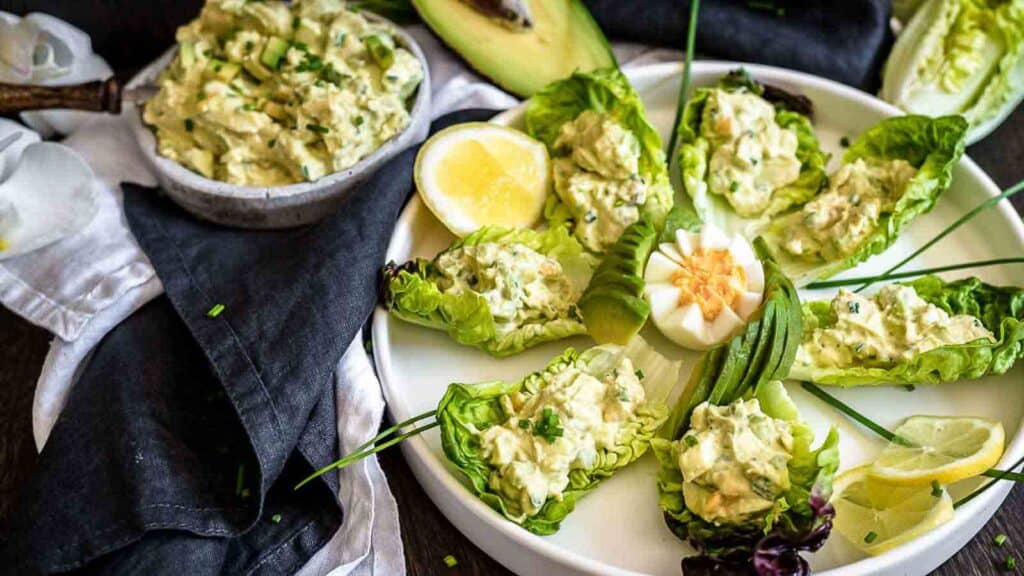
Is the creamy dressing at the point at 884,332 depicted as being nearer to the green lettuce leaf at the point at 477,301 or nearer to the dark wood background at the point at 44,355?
the dark wood background at the point at 44,355

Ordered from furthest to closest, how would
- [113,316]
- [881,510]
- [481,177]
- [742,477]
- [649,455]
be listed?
[481,177] → [113,316] → [649,455] → [881,510] → [742,477]

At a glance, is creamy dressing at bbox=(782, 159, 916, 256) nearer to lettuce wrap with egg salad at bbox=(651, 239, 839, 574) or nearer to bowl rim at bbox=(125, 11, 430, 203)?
lettuce wrap with egg salad at bbox=(651, 239, 839, 574)

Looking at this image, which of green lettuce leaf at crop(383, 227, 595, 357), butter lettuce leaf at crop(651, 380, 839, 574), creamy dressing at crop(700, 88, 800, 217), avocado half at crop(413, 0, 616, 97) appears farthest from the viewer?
avocado half at crop(413, 0, 616, 97)

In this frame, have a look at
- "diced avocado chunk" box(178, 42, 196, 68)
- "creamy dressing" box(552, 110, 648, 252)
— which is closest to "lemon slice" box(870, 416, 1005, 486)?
"creamy dressing" box(552, 110, 648, 252)

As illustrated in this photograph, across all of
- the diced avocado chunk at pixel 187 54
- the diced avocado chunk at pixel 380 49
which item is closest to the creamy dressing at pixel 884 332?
the diced avocado chunk at pixel 380 49

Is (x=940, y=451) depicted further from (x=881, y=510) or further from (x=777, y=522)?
(x=777, y=522)

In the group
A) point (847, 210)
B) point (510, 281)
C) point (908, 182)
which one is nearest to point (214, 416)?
point (510, 281)
